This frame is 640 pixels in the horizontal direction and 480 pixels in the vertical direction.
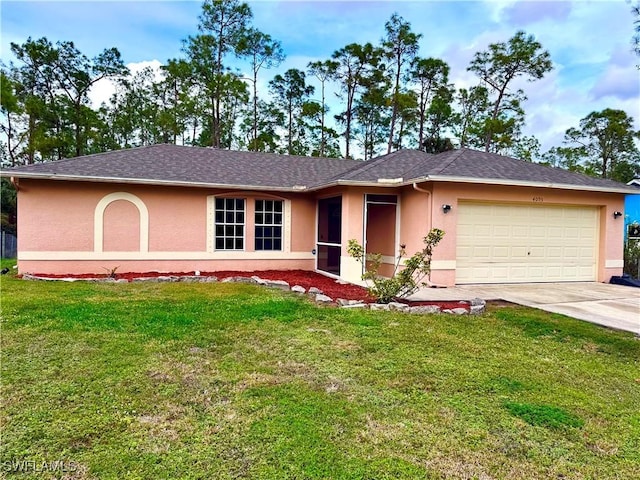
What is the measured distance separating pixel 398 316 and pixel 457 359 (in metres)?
2.01

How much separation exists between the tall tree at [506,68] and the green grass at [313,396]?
25.2 meters

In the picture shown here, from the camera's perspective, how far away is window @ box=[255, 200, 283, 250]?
12141 mm

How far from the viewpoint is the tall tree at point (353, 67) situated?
88.2 feet

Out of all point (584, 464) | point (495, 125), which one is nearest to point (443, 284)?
point (584, 464)

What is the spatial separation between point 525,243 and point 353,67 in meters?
20.9

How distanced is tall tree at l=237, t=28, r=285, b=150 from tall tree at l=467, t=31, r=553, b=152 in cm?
1386

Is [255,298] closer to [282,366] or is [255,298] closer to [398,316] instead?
[398,316]

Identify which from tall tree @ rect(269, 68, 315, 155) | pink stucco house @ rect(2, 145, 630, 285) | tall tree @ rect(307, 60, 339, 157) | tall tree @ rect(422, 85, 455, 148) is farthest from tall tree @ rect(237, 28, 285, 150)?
pink stucco house @ rect(2, 145, 630, 285)

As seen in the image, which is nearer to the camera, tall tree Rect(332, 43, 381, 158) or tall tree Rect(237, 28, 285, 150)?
tall tree Rect(237, 28, 285, 150)

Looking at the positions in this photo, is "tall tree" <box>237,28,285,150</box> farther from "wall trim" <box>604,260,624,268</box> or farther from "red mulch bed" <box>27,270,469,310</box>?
"wall trim" <box>604,260,624,268</box>

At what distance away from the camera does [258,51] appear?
25297 mm

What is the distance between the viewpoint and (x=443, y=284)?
31.8 ft

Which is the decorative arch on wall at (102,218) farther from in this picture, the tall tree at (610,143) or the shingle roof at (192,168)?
the tall tree at (610,143)

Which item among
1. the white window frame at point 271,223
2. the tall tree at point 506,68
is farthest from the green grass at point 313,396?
the tall tree at point 506,68
